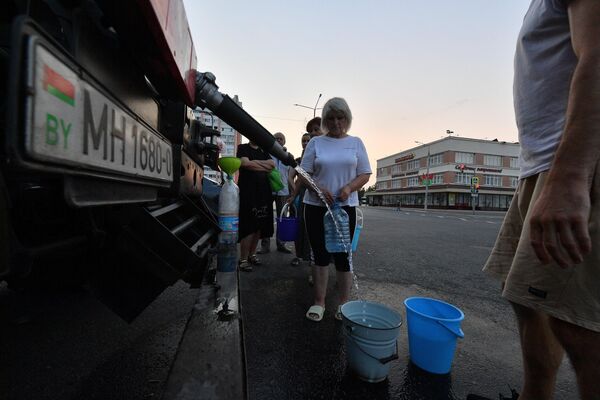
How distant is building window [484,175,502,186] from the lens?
160 ft

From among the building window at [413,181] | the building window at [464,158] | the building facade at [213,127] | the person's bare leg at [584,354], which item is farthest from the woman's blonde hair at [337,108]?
the building window at [413,181]

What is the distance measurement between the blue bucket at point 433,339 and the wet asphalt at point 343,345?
0.21 ft

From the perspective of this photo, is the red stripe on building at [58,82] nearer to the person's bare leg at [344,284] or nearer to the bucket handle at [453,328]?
the bucket handle at [453,328]

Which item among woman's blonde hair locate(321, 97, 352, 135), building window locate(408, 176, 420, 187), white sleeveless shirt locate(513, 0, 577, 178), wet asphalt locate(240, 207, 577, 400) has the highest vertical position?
building window locate(408, 176, 420, 187)

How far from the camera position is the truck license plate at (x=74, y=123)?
1.78 feet

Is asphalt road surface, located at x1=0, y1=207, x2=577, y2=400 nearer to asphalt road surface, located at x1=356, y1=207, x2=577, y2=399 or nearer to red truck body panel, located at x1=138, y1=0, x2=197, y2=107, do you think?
asphalt road surface, located at x1=356, y1=207, x2=577, y2=399

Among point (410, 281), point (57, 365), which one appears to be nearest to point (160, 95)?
point (57, 365)

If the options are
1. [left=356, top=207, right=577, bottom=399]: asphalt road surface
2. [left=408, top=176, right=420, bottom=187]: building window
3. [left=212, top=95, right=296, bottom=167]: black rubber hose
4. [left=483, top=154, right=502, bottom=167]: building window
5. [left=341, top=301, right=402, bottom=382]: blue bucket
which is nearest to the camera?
[left=341, top=301, right=402, bottom=382]: blue bucket

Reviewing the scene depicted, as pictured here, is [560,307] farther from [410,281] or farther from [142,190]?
[410,281]

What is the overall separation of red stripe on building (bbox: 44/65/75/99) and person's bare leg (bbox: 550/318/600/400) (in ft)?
5.18

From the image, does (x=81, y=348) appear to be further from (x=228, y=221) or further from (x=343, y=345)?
(x=343, y=345)

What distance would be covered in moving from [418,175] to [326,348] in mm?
A: 57537

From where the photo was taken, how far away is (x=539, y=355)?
122 cm

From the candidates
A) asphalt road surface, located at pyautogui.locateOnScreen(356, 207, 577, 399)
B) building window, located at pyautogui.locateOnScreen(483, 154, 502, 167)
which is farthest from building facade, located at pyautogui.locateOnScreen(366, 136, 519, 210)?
asphalt road surface, located at pyautogui.locateOnScreen(356, 207, 577, 399)
